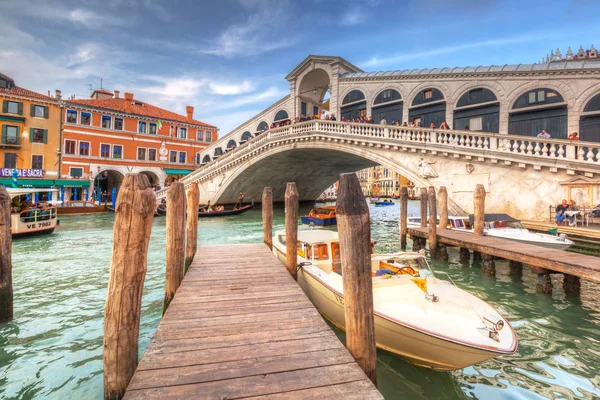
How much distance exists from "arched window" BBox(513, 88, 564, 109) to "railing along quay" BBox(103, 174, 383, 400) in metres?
14.3

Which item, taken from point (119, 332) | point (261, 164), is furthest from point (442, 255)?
point (261, 164)

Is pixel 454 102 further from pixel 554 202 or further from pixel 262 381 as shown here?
pixel 262 381

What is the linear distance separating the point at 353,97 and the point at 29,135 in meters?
21.5

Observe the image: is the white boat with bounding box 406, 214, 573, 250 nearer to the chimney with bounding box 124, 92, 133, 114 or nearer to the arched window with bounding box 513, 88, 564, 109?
the arched window with bounding box 513, 88, 564, 109

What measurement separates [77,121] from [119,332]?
26.5m

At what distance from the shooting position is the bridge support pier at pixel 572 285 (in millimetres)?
5297

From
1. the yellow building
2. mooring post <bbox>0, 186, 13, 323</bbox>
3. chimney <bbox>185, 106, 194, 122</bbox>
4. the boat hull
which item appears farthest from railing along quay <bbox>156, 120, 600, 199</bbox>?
mooring post <bbox>0, 186, 13, 323</bbox>

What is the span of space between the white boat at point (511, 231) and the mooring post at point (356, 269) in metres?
6.57

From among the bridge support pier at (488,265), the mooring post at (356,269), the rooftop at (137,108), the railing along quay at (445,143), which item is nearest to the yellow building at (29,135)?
the rooftop at (137,108)

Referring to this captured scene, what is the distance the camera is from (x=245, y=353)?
232 centimetres

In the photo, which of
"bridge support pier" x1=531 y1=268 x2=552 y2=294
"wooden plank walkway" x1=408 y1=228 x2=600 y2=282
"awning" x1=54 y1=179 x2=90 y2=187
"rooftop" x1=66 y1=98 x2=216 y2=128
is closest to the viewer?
"wooden plank walkway" x1=408 y1=228 x2=600 y2=282

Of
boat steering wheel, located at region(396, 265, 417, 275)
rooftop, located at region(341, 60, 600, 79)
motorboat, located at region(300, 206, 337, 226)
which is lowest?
boat steering wheel, located at region(396, 265, 417, 275)

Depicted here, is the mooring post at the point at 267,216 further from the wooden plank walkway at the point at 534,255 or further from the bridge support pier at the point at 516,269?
the bridge support pier at the point at 516,269

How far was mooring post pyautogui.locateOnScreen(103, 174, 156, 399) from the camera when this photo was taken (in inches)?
84.6
